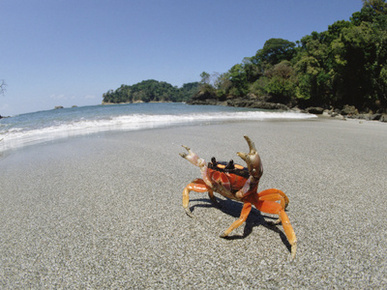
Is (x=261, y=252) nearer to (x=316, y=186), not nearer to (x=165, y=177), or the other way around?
(x=316, y=186)

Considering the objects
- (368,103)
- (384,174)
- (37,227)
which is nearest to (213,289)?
(37,227)

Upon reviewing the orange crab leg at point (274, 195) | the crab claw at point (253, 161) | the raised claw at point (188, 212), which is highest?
the crab claw at point (253, 161)

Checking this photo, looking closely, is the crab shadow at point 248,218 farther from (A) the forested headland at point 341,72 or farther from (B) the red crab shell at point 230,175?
(A) the forested headland at point 341,72

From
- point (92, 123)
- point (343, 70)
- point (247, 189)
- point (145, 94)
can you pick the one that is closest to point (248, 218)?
point (247, 189)

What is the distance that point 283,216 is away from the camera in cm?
196

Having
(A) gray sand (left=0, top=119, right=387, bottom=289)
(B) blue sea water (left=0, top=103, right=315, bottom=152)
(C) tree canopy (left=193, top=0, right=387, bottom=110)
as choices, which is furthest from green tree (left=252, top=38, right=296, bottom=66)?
(A) gray sand (left=0, top=119, right=387, bottom=289)

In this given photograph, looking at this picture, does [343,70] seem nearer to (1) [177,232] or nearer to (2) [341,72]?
(2) [341,72]

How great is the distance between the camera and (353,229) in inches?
92.3

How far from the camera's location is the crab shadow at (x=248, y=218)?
90.3 inches

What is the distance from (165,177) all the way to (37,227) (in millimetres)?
1915

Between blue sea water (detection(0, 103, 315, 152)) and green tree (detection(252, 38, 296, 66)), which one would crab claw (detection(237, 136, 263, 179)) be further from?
green tree (detection(252, 38, 296, 66))

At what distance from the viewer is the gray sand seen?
71.9 inches

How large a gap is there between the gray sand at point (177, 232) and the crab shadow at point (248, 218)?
14 millimetres

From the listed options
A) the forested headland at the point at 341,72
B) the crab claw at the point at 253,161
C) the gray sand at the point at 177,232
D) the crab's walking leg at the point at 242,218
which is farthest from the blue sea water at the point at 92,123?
the crab claw at the point at 253,161
